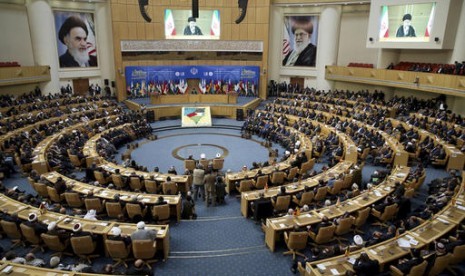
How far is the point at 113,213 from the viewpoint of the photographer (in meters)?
10.8

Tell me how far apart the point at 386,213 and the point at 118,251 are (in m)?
8.10

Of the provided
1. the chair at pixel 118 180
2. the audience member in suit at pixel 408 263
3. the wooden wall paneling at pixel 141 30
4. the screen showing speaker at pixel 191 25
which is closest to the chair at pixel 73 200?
the chair at pixel 118 180

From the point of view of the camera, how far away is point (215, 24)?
3048 cm

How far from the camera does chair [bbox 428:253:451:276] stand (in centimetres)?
735

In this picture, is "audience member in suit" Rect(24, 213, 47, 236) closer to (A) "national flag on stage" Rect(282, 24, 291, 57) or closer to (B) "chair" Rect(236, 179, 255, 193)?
(B) "chair" Rect(236, 179, 255, 193)

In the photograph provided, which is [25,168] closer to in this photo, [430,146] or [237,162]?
[237,162]

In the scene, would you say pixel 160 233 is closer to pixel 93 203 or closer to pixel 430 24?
pixel 93 203

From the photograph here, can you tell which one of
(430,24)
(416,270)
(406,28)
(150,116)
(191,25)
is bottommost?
(416,270)

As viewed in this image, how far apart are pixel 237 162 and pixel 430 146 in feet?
32.0

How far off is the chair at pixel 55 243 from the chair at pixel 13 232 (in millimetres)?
1081

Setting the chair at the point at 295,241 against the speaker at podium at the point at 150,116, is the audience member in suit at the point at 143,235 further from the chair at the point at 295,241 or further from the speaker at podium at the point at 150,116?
the speaker at podium at the point at 150,116

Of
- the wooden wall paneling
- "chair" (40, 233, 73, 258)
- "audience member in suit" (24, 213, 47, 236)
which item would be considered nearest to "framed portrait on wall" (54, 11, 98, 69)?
the wooden wall paneling

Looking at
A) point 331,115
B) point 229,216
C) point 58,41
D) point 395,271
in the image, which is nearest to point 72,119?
point 58,41

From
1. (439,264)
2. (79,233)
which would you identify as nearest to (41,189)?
(79,233)
